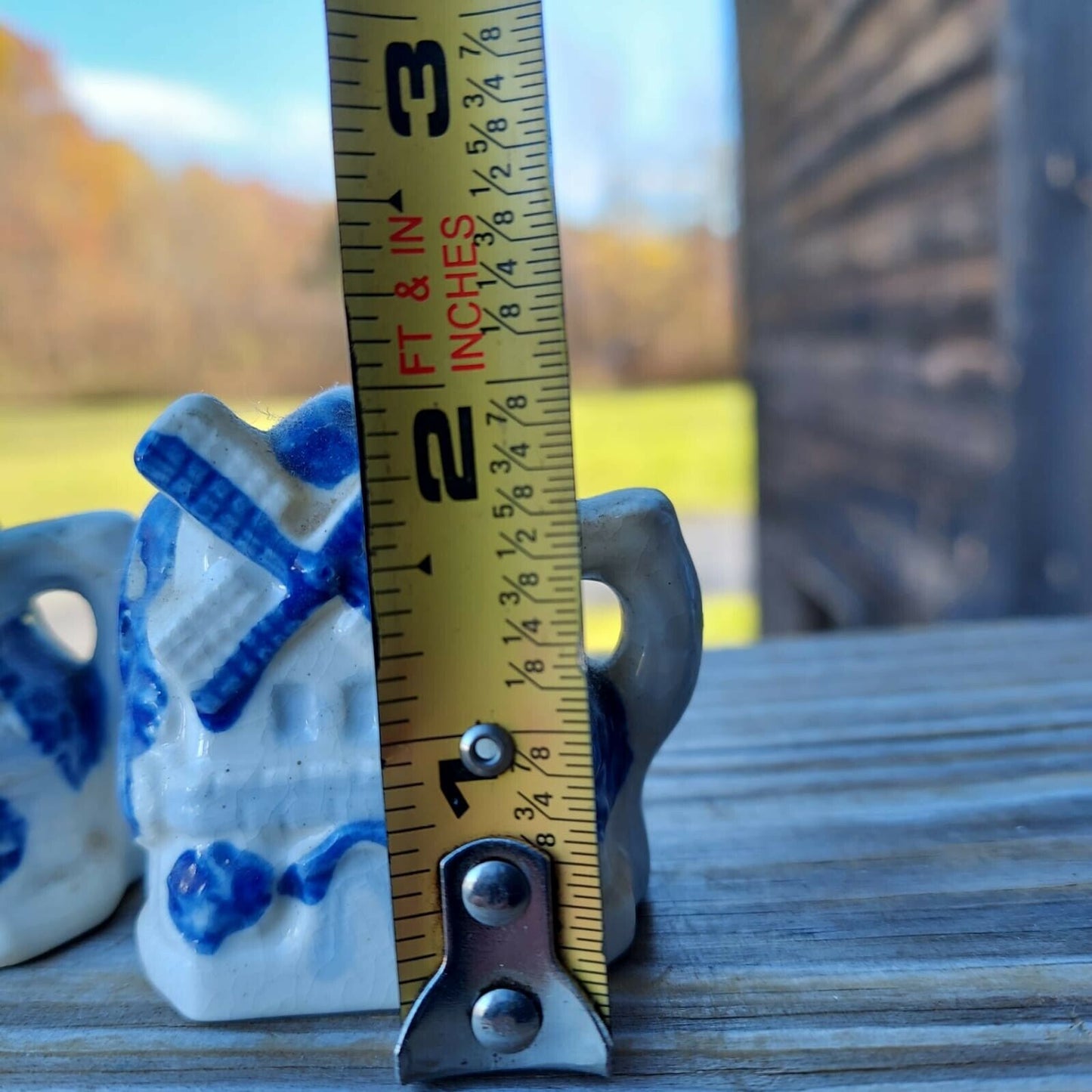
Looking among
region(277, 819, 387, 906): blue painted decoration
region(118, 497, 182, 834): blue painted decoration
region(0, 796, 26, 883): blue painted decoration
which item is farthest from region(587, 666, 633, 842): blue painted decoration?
region(0, 796, 26, 883): blue painted decoration

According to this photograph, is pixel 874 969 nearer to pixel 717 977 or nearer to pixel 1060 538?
pixel 717 977

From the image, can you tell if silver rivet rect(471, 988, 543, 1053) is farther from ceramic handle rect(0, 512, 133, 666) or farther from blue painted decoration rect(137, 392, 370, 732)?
ceramic handle rect(0, 512, 133, 666)

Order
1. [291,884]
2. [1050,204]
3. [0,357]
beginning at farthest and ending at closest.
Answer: [0,357] < [1050,204] < [291,884]

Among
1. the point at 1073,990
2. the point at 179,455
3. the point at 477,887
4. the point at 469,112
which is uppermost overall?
the point at 469,112

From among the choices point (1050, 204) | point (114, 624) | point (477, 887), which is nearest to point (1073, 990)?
point (477, 887)

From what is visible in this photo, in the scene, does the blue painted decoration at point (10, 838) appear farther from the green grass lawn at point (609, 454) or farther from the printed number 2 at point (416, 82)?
the green grass lawn at point (609, 454)

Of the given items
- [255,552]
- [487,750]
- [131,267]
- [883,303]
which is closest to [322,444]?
[255,552]

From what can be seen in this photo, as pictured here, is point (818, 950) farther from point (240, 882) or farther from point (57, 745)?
point (57, 745)

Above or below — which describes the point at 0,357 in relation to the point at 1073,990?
above
